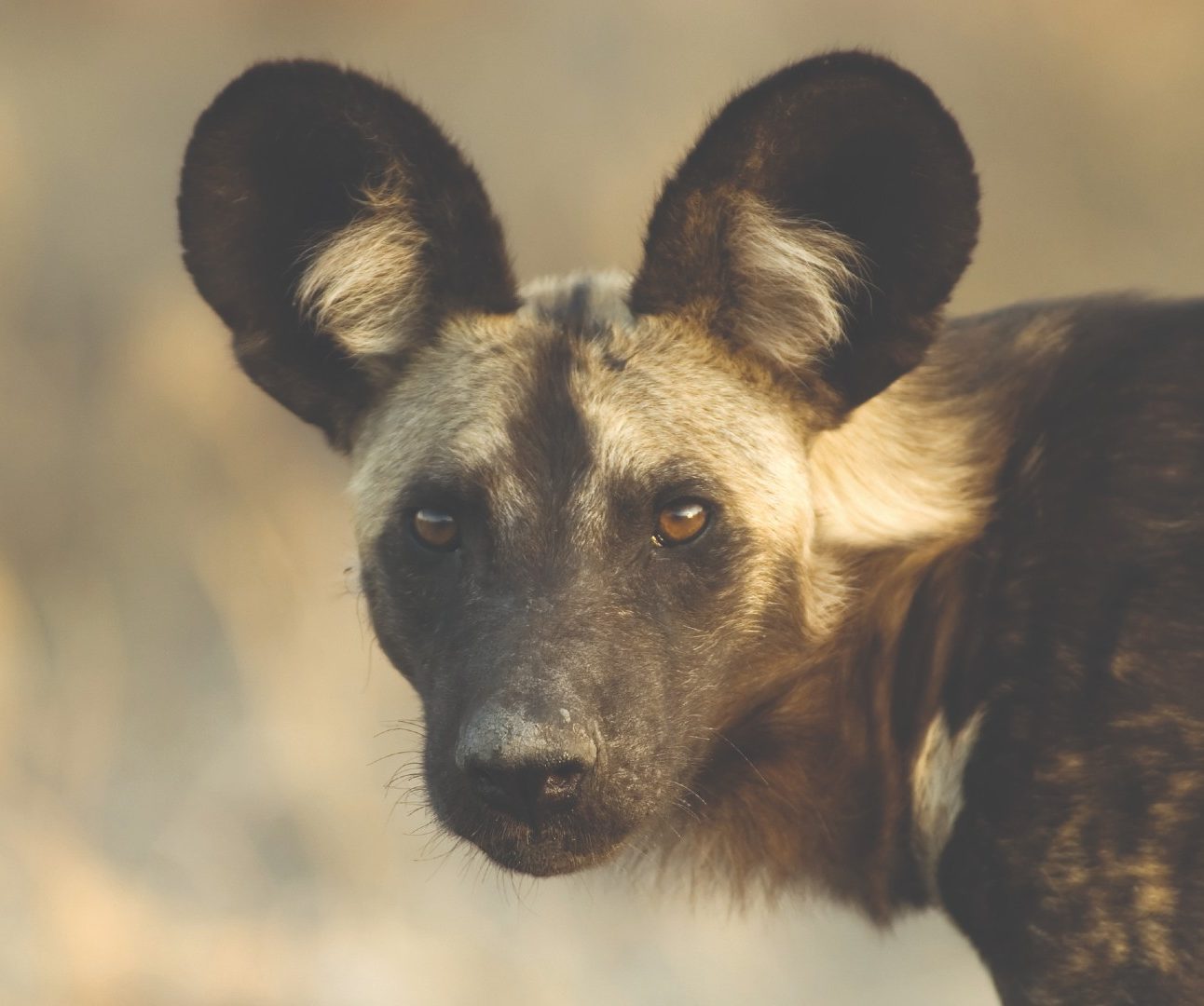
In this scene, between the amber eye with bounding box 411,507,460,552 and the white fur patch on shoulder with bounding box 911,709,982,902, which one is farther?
the amber eye with bounding box 411,507,460,552

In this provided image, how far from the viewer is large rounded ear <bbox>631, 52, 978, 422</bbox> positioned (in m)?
2.52

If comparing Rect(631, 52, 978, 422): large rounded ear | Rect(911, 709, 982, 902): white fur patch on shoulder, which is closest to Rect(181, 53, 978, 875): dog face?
Rect(631, 52, 978, 422): large rounded ear

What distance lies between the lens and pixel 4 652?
664cm

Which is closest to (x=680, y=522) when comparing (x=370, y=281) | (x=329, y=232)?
(x=370, y=281)

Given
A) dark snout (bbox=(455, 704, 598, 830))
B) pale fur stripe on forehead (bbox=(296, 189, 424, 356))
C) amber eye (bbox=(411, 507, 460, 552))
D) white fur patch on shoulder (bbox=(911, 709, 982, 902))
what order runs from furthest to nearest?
pale fur stripe on forehead (bbox=(296, 189, 424, 356)) → amber eye (bbox=(411, 507, 460, 552)) → white fur patch on shoulder (bbox=(911, 709, 982, 902)) → dark snout (bbox=(455, 704, 598, 830))

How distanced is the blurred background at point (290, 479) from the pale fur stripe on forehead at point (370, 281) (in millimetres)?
3330

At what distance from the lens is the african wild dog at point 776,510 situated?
238 cm

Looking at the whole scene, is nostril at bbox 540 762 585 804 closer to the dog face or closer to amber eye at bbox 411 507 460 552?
the dog face

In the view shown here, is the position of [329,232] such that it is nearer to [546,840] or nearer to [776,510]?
[776,510]

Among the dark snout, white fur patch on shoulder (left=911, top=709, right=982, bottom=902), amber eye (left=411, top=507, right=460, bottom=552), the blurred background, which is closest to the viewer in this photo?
the dark snout

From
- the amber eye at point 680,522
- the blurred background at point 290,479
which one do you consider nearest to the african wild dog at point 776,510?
the amber eye at point 680,522

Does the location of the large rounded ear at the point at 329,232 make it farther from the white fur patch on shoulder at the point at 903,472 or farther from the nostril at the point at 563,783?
the nostril at the point at 563,783

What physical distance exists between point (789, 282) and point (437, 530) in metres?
0.75

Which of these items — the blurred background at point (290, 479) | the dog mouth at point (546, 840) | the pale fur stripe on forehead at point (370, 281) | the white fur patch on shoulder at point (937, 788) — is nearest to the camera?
the dog mouth at point (546, 840)
